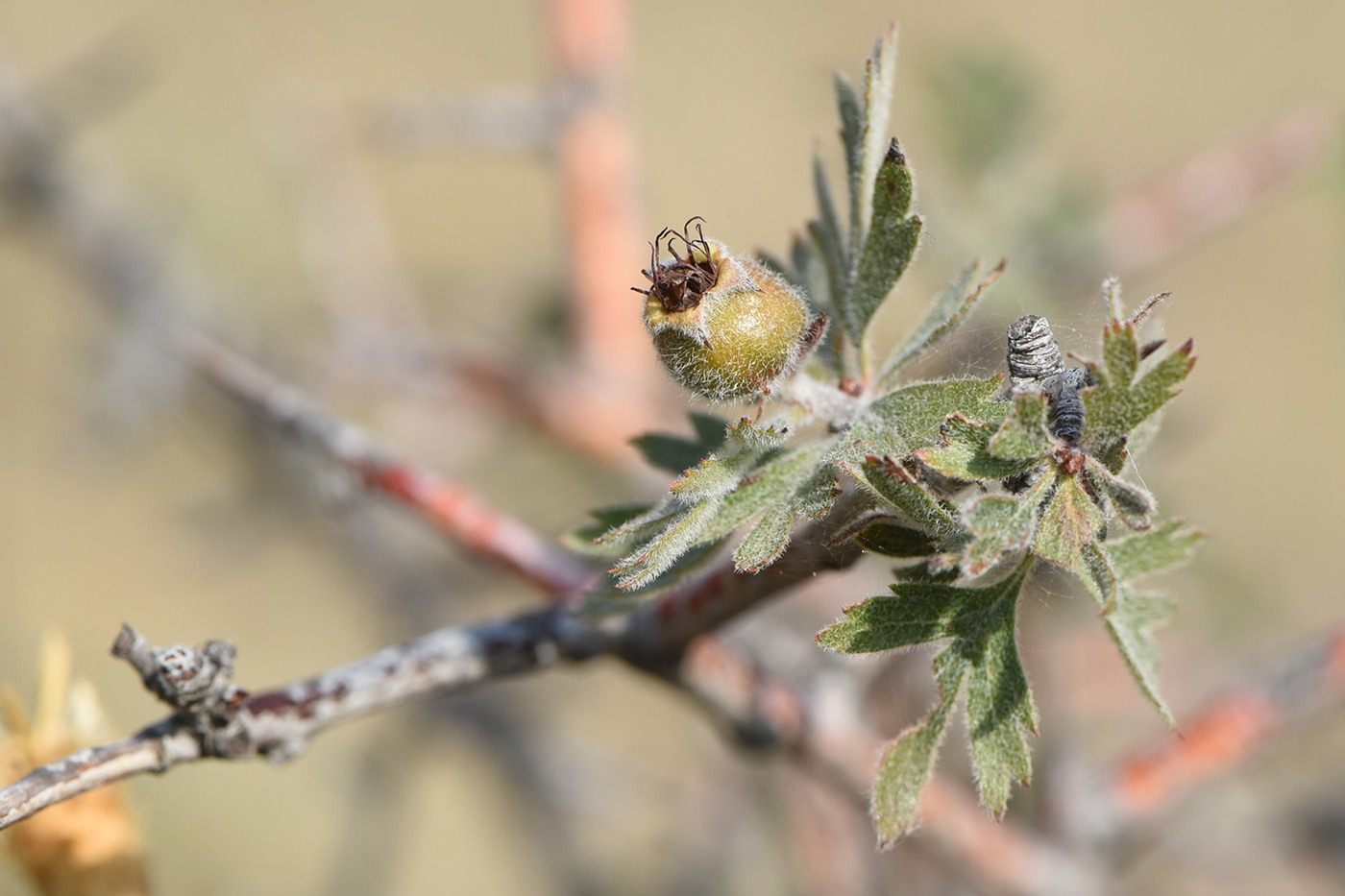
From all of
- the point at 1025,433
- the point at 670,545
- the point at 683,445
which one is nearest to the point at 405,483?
the point at 683,445

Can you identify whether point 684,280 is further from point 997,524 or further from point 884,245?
point 997,524

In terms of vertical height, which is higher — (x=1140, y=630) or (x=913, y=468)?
(x=913, y=468)

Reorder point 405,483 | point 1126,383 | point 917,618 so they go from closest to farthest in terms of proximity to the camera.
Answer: point 1126,383 < point 917,618 < point 405,483

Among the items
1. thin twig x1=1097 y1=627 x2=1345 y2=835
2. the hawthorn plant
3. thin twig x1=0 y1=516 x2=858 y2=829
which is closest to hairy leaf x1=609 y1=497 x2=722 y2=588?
the hawthorn plant

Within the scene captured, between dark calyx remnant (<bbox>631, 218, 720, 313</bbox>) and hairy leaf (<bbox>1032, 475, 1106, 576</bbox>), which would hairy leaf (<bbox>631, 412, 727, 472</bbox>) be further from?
hairy leaf (<bbox>1032, 475, 1106, 576</bbox>)

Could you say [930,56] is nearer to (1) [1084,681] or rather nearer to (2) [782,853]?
(1) [1084,681]

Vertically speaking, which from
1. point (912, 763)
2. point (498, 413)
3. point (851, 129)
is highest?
point (498, 413)

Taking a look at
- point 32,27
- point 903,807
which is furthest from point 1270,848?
point 32,27
